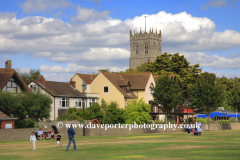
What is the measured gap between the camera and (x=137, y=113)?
55.1 metres

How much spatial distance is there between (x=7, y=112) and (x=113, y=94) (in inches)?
972

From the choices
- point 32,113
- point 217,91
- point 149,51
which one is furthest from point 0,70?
point 149,51

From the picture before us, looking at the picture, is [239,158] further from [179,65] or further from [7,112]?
[179,65]

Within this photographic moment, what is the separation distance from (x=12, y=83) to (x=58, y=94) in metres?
10.7

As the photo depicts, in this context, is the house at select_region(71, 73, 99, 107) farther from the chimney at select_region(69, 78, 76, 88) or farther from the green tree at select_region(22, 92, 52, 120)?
the green tree at select_region(22, 92, 52, 120)

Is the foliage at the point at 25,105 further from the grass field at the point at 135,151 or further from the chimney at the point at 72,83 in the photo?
the chimney at the point at 72,83

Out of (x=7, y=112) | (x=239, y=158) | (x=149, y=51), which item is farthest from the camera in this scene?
(x=149, y=51)

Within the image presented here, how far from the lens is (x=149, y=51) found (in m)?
194

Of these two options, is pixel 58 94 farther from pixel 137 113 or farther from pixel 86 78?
pixel 137 113

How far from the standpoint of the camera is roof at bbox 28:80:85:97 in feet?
200

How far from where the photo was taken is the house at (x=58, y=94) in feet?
Result: 197

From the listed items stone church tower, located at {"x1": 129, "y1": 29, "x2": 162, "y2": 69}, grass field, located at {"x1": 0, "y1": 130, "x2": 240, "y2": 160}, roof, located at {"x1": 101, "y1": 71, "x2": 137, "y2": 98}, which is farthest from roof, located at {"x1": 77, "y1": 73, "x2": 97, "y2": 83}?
stone church tower, located at {"x1": 129, "y1": 29, "x2": 162, "y2": 69}

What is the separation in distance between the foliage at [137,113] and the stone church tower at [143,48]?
136 meters

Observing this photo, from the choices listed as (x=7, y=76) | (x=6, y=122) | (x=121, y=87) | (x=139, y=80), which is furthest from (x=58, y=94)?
(x=6, y=122)
